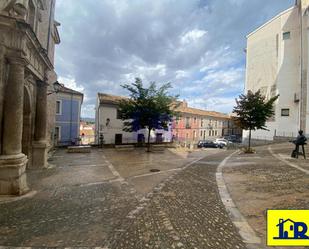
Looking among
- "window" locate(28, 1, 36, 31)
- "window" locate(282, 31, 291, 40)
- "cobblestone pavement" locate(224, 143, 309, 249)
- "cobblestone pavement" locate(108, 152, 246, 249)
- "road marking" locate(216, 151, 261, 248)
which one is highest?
"window" locate(282, 31, 291, 40)

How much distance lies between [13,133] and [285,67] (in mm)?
32272

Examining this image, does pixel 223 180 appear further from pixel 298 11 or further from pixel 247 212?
pixel 298 11

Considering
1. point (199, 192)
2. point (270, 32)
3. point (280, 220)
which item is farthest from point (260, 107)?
point (270, 32)

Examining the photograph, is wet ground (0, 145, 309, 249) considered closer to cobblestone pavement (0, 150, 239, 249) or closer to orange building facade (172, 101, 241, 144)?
cobblestone pavement (0, 150, 239, 249)

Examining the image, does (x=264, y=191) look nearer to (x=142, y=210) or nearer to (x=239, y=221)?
(x=239, y=221)

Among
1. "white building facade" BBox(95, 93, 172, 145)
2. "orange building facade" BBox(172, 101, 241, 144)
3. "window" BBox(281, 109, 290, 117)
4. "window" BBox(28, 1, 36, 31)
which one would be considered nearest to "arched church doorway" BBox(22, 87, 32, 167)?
"window" BBox(28, 1, 36, 31)

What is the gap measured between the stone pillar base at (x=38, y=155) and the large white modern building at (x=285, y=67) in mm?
28429

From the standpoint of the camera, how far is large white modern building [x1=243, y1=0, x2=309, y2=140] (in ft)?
78.4

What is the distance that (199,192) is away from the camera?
5.93 meters

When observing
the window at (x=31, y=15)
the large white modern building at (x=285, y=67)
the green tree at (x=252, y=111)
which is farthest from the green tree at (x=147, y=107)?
the large white modern building at (x=285, y=67)

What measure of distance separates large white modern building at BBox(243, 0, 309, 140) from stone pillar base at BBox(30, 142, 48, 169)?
28429mm

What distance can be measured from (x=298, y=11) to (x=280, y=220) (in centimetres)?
3312

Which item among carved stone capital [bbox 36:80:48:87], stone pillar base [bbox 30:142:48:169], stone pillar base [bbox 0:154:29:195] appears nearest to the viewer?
stone pillar base [bbox 0:154:29:195]

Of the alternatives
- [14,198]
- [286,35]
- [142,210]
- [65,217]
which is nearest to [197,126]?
[286,35]
